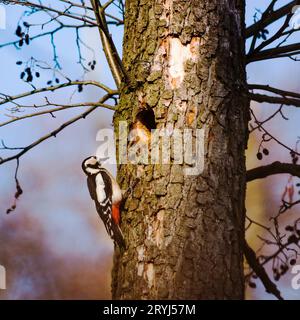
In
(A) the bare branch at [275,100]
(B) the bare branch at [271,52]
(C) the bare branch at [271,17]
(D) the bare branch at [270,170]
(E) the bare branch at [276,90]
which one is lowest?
(D) the bare branch at [270,170]

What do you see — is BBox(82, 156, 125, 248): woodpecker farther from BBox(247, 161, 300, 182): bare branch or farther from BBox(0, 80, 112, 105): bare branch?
BBox(247, 161, 300, 182): bare branch

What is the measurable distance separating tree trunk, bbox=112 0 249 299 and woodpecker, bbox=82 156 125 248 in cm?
5

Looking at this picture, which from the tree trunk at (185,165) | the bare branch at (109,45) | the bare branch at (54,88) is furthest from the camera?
the bare branch at (54,88)

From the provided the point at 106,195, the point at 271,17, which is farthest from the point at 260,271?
the point at 271,17

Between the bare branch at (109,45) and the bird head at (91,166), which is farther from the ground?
the bare branch at (109,45)

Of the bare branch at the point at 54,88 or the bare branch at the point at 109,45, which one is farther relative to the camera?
the bare branch at the point at 54,88

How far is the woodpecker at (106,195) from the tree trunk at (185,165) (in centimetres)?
5

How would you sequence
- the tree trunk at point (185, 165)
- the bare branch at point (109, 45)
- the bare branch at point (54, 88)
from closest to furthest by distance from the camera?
1. the tree trunk at point (185, 165)
2. the bare branch at point (109, 45)
3. the bare branch at point (54, 88)

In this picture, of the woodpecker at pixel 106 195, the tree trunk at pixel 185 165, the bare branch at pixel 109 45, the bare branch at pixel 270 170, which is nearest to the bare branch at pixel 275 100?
the bare branch at pixel 270 170

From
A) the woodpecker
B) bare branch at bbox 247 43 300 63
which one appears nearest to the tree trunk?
the woodpecker

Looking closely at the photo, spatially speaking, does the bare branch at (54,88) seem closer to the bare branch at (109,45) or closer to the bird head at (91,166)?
the bare branch at (109,45)

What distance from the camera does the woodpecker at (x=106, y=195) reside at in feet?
6.56

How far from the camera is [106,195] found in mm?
2217
